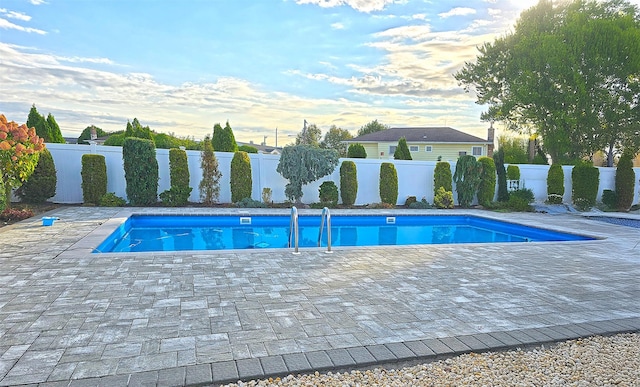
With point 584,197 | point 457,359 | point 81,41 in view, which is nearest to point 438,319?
point 457,359

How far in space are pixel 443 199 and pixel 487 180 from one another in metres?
2.07

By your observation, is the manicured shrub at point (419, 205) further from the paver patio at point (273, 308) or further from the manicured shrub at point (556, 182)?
the paver patio at point (273, 308)

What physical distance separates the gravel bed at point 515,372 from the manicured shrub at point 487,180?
1285 cm

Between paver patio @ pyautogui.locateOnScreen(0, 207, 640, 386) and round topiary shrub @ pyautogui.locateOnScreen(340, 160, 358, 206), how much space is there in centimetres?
792

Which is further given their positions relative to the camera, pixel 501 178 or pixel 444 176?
pixel 501 178

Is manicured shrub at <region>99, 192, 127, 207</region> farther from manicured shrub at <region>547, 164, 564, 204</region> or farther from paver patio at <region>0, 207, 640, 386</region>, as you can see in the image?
manicured shrub at <region>547, 164, 564, 204</region>

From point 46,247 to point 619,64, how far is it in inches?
918

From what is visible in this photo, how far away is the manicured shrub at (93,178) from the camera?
12461 millimetres

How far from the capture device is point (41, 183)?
11664 mm

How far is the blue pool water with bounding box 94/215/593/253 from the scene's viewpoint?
9.51 metres

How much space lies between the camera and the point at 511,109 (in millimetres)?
22391

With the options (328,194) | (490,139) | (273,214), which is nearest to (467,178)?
(328,194)

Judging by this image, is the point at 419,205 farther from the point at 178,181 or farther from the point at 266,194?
the point at 178,181

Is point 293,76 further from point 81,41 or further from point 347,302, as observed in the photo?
point 347,302
